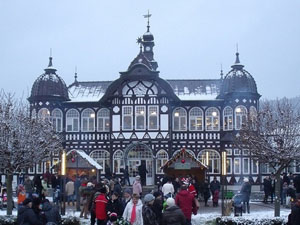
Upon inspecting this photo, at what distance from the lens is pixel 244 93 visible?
44281mm

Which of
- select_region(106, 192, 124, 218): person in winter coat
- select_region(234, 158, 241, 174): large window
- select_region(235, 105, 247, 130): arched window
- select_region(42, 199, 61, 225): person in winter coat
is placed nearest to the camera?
select_region(42, 199, 61, 225): person in winter coat

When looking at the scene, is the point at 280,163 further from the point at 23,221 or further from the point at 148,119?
the point at 148,119

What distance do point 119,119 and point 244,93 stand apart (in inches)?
406

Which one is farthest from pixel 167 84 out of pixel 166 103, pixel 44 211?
pixel 44 211

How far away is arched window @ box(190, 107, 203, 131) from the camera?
4500cm

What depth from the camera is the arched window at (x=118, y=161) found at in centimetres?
4491

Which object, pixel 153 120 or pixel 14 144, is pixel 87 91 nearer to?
pixel 153 120

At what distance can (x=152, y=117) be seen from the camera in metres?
44.8

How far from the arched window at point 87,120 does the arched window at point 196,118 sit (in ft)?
27.0

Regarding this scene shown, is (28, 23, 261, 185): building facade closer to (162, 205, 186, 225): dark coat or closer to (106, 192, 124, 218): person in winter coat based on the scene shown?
(106, 192, 124, 218): person in winter coat

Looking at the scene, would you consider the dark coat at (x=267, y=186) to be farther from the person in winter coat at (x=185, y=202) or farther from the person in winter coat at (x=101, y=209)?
the person in winter coat at (x=101, y=209)

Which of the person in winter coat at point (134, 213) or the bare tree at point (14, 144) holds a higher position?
Result: the bare tree at point (14, 144)

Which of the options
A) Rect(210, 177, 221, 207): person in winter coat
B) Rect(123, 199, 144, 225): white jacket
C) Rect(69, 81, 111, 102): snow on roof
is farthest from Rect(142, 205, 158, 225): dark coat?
Rect(69, 81, 111, 102): snow on roof

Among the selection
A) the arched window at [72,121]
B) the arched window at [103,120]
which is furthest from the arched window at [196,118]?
the arched window at [72,121]
